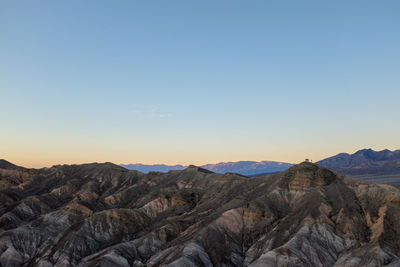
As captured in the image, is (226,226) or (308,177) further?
(308,177)

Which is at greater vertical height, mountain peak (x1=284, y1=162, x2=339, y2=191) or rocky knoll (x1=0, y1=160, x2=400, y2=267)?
mountain peak (x1=284, y1=162, x2=339, y2=191)

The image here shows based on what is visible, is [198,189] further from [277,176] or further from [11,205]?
[11,205]

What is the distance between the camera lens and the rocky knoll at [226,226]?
8181cm

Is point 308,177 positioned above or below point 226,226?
above

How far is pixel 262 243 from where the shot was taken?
8862 cm

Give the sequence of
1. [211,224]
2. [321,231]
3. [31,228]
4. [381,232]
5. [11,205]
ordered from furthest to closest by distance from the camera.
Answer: [11,205] < [31,228] < [211,224] < [321,231] < [381,232]

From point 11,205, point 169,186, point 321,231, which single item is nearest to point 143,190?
point 169,186

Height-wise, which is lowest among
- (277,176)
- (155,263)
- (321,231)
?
(155,263)

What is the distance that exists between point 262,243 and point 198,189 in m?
53.0

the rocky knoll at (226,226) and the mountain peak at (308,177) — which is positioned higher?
the mountain peak at (308,177)

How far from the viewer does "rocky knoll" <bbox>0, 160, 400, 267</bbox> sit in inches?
3221

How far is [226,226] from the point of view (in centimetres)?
9656

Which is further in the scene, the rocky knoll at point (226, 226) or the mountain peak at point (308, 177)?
the mountain peak at point (308, 177)

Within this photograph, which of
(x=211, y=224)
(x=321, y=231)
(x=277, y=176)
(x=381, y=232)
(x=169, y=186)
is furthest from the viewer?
(x=169, y=186)
